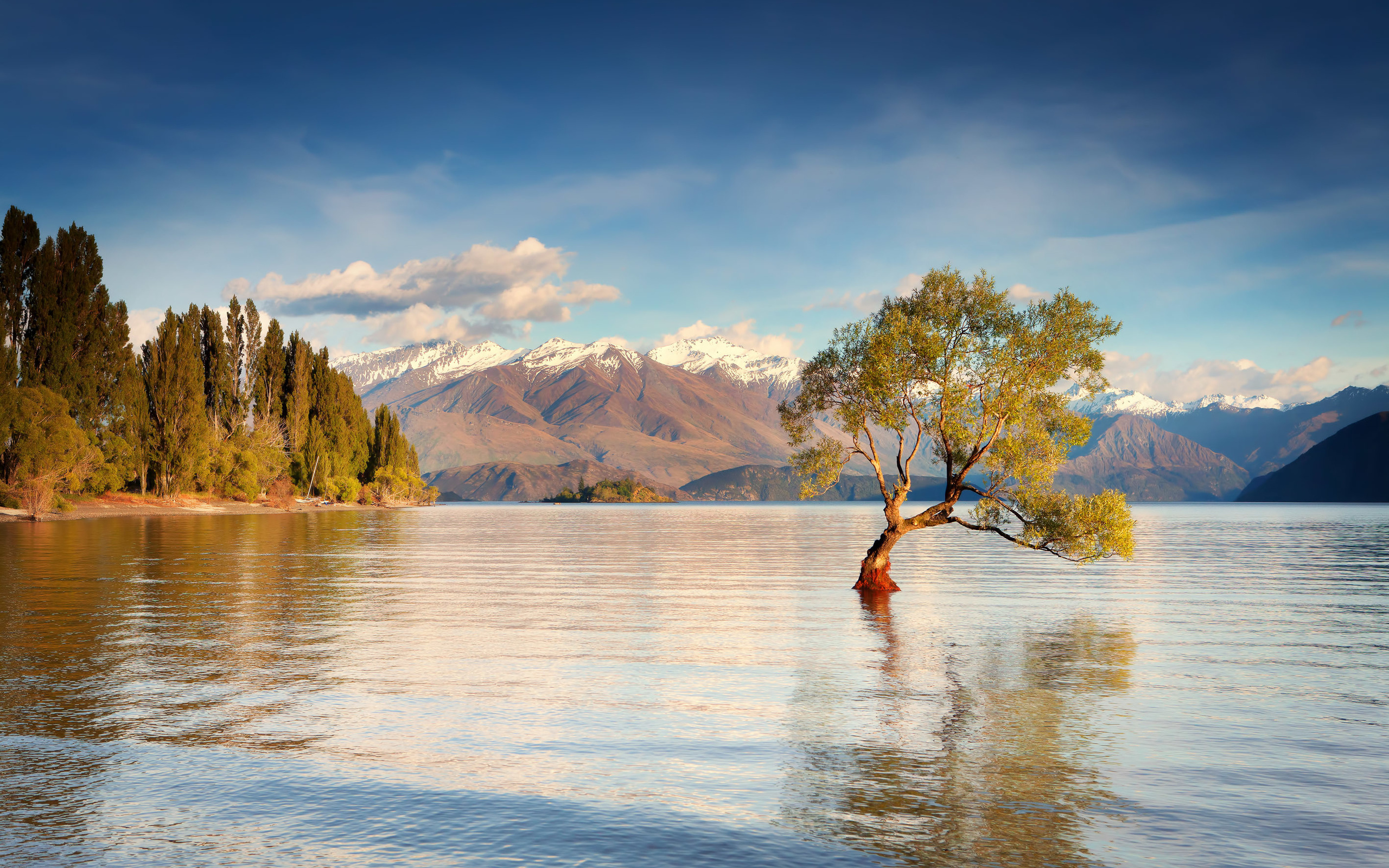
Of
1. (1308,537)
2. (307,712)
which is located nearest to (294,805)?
(307,712)

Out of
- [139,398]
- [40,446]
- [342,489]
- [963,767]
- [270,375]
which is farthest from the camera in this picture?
[342,489]

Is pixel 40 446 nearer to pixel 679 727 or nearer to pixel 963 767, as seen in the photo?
pixel 679 727

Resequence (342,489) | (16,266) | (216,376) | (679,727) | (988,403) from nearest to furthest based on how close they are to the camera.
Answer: (679,727) < (988,403) < (16,266) < (216,376) < (342,489)

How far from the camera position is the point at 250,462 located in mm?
135250

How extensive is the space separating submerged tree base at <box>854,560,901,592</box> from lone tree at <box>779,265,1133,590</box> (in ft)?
0.21

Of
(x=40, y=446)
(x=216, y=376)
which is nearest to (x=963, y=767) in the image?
(x=40, y=446)

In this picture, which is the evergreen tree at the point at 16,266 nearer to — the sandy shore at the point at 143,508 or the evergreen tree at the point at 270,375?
the sandy shore at the point at 143,508

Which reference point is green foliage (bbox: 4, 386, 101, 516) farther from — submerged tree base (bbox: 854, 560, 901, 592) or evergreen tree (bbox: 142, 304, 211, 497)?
submerged tree base (bbox: 854, 560, 901, 592)

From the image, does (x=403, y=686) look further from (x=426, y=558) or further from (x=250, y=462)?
(x=250, y=462)

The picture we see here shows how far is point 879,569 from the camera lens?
41.8m

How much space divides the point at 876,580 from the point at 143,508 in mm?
112284

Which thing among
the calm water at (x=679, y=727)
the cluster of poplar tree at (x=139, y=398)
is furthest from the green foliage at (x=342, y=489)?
the calm water at (x=679, y=727)

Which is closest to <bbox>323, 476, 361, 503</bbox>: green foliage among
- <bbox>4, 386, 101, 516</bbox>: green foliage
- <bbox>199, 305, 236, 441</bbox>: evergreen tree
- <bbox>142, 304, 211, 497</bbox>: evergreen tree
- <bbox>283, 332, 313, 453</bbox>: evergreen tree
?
<bbox>283, 332, 313, 453</bbox>: evergreen tree

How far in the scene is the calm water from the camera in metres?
10.7
